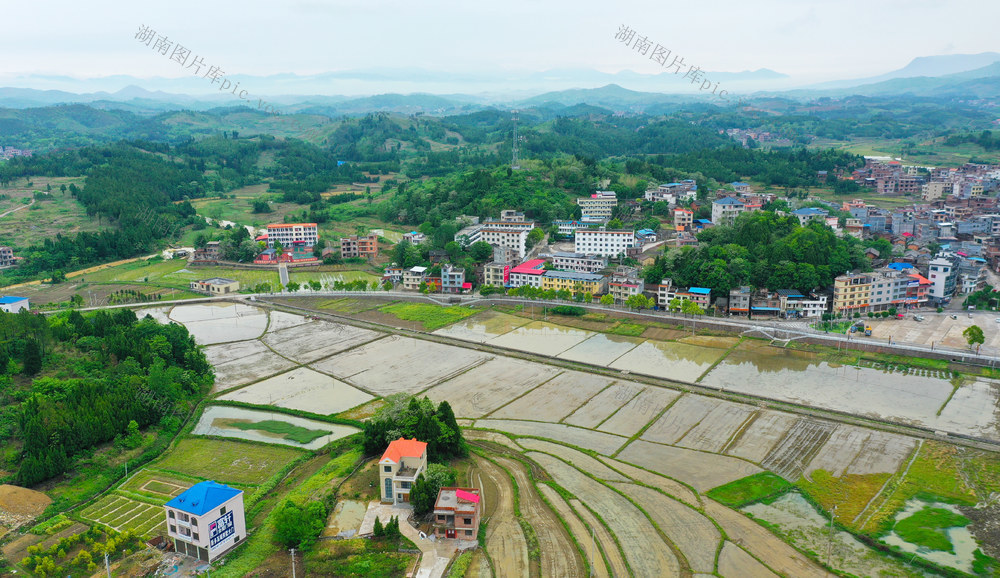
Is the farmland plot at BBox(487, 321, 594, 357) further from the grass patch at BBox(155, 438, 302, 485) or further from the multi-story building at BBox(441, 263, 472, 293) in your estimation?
the grass patch at BBox(155, 438, 302, 485)

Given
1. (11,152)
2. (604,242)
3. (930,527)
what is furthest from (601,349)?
(11,152)

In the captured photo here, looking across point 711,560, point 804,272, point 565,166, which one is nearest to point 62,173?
point 565,166

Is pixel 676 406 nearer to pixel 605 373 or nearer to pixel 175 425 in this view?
pixel 605 373

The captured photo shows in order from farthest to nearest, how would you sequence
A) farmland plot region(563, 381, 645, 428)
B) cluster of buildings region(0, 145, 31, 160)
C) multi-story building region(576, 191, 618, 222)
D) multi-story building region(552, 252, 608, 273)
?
cluster of buildings region(0, 145, 31, 160)
multi-story building region(576, 191, 618, 222)
multi-story building region(552, 252, 608, 273)
farmland plot region(563, 381, 645, 428)

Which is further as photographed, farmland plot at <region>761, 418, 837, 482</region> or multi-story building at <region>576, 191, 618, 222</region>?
multi-story building at <region>576, 191, 618, 222</region>

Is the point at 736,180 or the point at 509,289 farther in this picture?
the point at 736,180

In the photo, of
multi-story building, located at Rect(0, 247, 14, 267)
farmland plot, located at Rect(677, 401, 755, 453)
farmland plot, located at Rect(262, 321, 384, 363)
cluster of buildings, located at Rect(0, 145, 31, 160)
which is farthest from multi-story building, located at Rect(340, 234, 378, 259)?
cluster of buildings, located at Rect(0, 145, 31, 160)

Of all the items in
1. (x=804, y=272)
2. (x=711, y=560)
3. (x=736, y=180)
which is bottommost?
(x=711, y=560)
